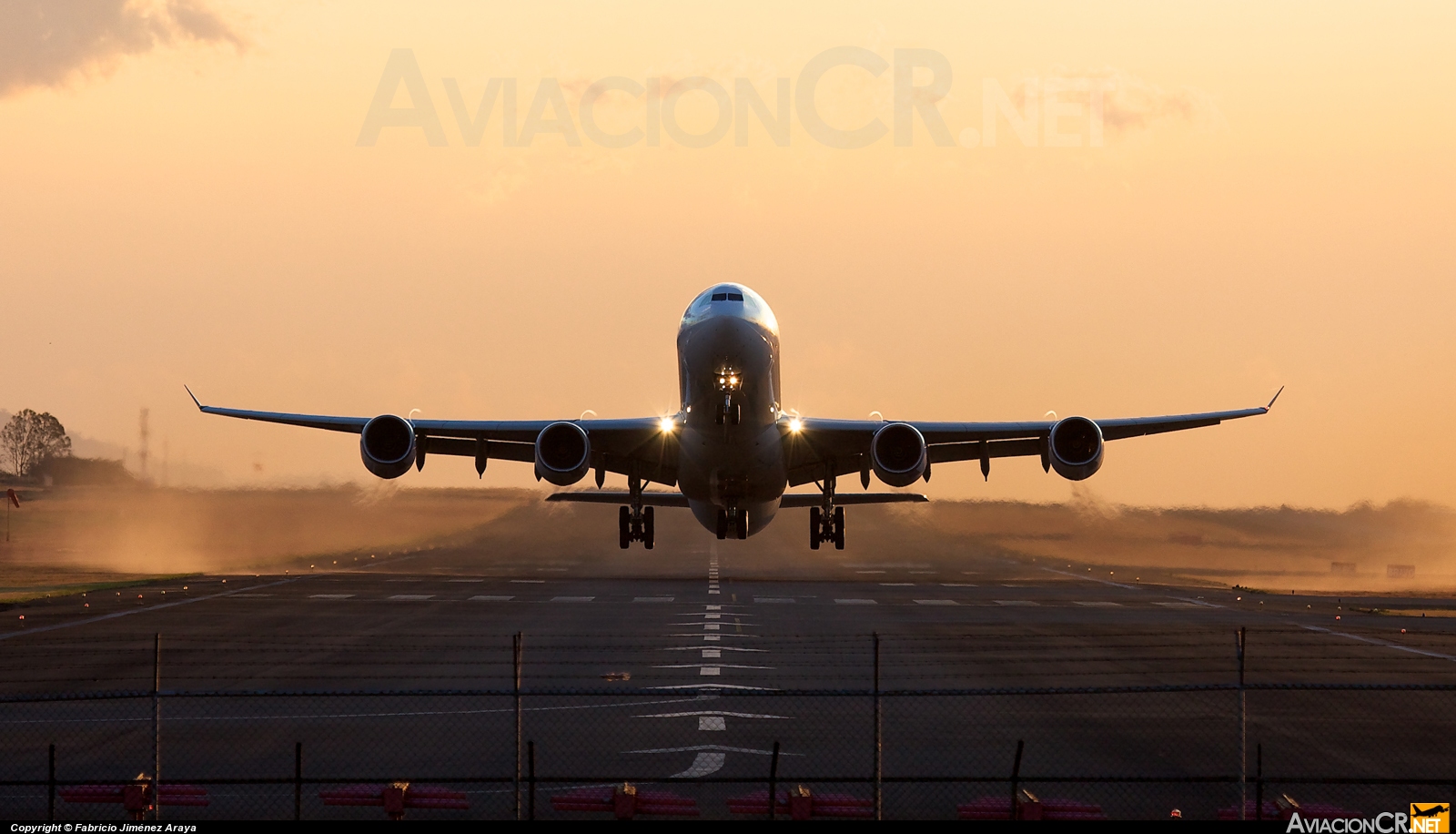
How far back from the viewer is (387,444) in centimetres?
3372

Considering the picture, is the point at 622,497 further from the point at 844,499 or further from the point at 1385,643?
the point at 1385,643

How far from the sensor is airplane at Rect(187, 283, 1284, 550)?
31.0 metres

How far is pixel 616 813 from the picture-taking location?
53.9 ft

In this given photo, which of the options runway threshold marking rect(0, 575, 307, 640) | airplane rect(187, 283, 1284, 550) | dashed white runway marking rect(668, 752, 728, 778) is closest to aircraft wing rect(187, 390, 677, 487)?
airplane rect(187, 283, 1284, 550)

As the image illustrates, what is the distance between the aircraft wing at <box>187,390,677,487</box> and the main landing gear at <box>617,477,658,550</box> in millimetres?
777

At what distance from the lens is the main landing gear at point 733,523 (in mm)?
37844

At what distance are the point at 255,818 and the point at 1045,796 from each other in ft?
35.0

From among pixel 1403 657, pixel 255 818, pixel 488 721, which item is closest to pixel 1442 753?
pixel 1403 657

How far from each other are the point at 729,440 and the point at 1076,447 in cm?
919

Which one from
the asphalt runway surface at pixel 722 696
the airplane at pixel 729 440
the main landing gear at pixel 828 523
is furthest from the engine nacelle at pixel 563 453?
the main landing gear at pixel 828 523

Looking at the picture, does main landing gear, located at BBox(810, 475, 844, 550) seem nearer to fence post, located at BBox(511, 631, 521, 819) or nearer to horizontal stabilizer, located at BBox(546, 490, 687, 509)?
horizontal stabilizer, located at BBox(546, 490, 687, 509)

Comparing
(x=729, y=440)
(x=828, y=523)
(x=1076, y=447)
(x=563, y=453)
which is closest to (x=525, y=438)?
(x=563, y=453)

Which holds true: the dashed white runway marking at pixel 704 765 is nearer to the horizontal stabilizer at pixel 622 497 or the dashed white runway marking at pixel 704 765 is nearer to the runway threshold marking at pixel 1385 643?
the horizontal stabilizer at pixel 622 497

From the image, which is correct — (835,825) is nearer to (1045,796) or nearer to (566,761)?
(1045,796)
